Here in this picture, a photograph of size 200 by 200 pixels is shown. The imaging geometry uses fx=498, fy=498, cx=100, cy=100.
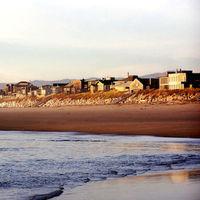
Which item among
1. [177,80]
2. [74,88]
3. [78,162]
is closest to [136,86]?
[177,80]

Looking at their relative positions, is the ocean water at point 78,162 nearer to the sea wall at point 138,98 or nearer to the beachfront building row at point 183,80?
Answer: the sea wall at point 138,98

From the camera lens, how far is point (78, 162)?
15125mm

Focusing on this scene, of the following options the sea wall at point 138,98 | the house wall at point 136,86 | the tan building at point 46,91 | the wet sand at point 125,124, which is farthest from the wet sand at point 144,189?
the tan building at point 46,91

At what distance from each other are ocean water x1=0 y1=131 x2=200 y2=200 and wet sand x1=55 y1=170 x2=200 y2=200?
0.63 meters

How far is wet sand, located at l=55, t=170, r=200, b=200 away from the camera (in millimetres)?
9405

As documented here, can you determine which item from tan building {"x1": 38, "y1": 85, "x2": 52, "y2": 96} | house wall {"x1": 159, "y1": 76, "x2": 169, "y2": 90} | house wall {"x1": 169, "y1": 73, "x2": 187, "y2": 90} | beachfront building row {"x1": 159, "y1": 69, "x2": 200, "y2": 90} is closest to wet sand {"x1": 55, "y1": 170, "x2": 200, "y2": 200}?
beachfront building row {"x1": 159, "y1": 69, "x2": 200, "y2": 90}

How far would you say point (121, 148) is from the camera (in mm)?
19125

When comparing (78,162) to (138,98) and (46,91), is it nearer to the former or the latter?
(138,98)

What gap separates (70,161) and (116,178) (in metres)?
3.68

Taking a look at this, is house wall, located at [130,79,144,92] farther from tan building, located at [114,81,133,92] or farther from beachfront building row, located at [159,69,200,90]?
beachfront building row, located at [159,69,200,90]

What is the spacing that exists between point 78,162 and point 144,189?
5.16m

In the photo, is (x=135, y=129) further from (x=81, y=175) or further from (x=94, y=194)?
(x=94, y=194)

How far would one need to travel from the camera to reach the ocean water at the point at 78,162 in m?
11.4

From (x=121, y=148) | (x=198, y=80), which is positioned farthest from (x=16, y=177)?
(x=198, y=80)
